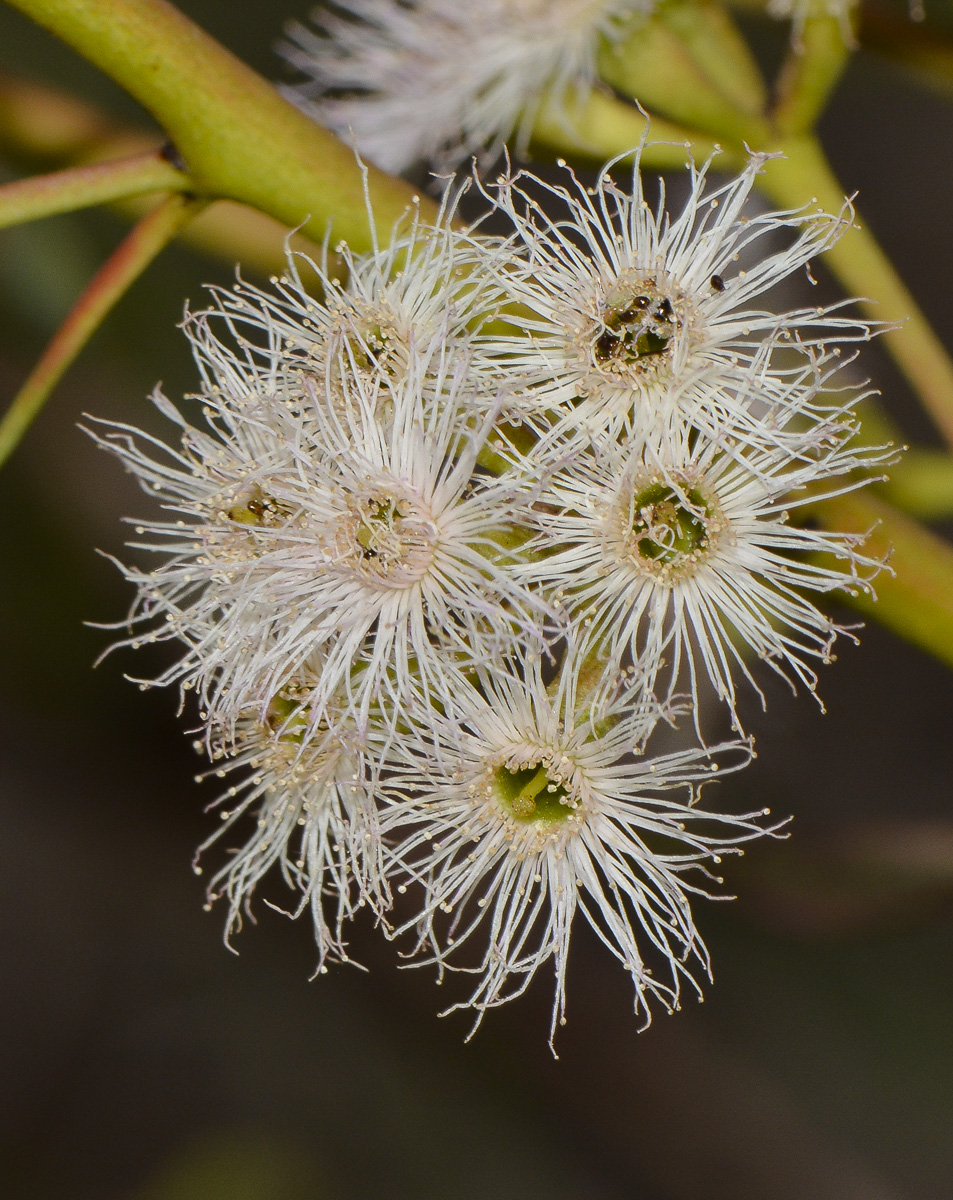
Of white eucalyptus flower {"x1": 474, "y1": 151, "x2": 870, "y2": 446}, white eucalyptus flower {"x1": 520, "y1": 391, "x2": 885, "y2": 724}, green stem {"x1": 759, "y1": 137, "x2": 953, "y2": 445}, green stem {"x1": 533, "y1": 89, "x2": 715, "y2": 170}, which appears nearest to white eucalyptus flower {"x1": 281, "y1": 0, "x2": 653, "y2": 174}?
green stem {"x1": 533, "y1": 89, "x2": 715, "y2": 170}

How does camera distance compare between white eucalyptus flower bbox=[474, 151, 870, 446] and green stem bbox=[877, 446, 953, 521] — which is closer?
white eucalyptus flower bbox=[474, 151, 870, 446]

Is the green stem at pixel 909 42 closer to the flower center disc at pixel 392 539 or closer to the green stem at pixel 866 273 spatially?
the green stem at pixel 866 273

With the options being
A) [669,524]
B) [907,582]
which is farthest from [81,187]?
[907,582]

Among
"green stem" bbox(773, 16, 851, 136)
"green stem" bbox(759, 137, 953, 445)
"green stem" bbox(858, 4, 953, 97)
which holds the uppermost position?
"green stem" bbox(858, 4, 953, 97)

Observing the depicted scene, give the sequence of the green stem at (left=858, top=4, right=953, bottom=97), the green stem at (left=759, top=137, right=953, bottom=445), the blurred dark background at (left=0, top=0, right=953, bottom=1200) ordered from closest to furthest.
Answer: the green stem at (left=759, top=137, right=953, bottom=445)
the green stem at (left=858, top=4, right=953, bottom=97)
the blurred dark background at (left=0, top=0, right=953, bottom=1200)

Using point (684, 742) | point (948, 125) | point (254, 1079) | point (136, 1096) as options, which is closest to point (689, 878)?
point (684, 742)

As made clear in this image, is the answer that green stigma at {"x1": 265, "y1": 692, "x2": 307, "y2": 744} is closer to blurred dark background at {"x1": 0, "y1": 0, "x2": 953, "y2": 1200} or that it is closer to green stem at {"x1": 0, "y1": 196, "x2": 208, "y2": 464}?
green stem at {"x1": 0, "y1": 196, "x2": 208, "y2": 464}

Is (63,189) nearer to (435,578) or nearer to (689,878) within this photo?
(435,578)
